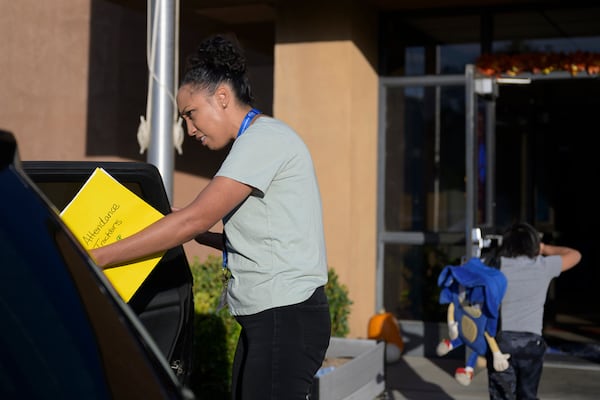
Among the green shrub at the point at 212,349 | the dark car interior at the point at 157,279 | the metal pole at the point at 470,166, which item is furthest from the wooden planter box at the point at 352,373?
the dark car interior at the point at 157,279

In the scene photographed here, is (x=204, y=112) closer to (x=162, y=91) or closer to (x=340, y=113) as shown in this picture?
(x=162, y=91)

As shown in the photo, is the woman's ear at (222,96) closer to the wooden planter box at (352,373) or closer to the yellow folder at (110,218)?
the yellow folder at (110,218)

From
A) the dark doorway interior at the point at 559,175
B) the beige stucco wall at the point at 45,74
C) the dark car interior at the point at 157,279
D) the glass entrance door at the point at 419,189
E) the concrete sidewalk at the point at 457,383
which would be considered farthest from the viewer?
the beige stucco wall at the point at 45,74

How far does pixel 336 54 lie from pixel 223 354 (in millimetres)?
3879

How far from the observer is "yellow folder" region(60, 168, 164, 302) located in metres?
2.97

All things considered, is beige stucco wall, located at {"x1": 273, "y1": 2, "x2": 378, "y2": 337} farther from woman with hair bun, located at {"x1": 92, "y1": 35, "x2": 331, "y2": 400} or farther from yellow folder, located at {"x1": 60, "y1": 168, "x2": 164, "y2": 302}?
yellow folder, located at {"x1": 60, "y1": 168, "x2": 164, "y2": 302}

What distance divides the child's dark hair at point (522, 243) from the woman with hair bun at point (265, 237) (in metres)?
3.16

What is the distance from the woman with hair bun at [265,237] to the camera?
3248mm

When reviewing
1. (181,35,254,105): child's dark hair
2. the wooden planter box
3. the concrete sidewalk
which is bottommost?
the concrete sidewalk

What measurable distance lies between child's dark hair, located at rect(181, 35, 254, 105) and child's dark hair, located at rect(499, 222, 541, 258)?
330 centimetres

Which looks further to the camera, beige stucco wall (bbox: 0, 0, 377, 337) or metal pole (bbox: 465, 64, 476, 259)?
beige stucco wall (bbox: 0, 0, 377, 337)

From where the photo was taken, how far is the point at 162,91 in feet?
20.7

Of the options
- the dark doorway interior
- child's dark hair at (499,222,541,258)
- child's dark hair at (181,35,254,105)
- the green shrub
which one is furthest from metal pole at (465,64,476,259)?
child's dark hair at (181,35,254,105)

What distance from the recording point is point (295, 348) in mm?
3275
